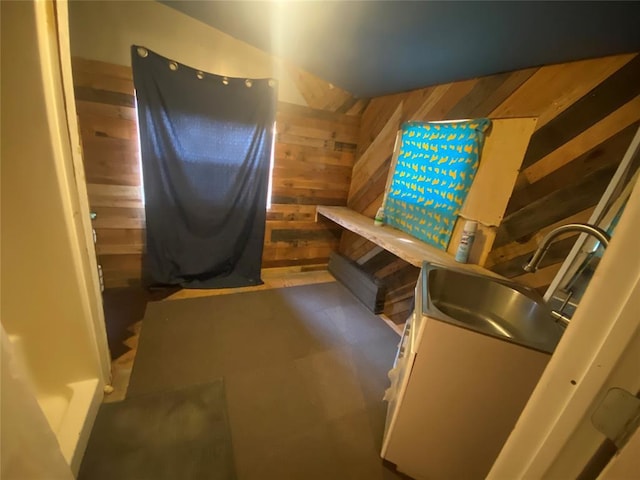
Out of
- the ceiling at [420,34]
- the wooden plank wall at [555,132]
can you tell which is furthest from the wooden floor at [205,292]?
the ceiling at [420,34]

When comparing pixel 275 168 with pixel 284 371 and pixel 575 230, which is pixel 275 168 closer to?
pixel 284 371

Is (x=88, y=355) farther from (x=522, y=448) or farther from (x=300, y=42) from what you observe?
(x=300, y=42)

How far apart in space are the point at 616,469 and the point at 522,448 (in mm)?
136

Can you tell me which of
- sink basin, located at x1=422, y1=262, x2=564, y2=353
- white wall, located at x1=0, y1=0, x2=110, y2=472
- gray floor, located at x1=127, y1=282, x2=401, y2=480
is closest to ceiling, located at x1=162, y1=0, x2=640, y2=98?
sink basin, located at x1=422, y1=262, x2=564, y2=353

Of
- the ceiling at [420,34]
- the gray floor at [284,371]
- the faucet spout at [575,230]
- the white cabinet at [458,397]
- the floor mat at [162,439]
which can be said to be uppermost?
the ceiling at [420,34]

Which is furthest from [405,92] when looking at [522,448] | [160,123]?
[522,448]

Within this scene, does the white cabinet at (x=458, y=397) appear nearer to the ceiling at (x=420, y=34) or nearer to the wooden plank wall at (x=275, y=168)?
the ceiling at (x=420, y=34)

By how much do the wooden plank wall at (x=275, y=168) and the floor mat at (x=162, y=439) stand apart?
142 cm

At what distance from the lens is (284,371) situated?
68.5 inches

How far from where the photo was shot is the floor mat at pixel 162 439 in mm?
1150

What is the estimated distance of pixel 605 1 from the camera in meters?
0.89

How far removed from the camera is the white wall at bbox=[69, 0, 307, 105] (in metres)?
1.86

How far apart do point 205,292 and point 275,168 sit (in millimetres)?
1354

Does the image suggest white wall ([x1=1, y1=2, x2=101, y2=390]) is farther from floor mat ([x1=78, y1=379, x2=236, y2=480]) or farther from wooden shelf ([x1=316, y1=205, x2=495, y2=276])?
wooden shelf ([x1=316, y1=205, x2=495, y2=276])
